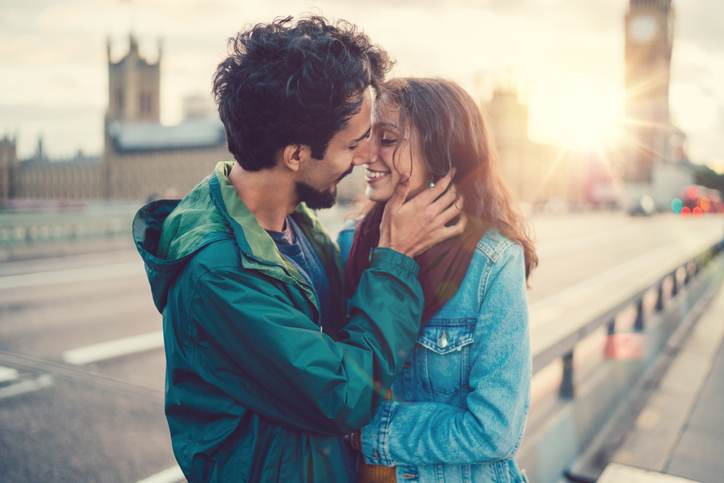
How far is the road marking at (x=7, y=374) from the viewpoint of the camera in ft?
19.0

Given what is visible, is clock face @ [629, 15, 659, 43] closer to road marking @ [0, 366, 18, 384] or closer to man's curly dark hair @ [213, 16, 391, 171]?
road marking @ [0, 366, 18, 384]

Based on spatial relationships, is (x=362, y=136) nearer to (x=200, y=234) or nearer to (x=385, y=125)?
(x=385, y=125)

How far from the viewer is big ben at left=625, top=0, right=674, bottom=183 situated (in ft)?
230

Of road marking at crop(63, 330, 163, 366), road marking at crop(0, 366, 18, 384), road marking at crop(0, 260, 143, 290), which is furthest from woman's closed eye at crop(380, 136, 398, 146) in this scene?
road marking at crop(0, 260, 143, 290)

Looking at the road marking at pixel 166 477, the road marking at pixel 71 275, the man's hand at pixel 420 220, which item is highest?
the man's hand at pixel 420 220

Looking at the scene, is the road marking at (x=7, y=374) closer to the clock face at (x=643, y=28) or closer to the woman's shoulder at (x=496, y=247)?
the woman's shoulder at (x=496, y=247)

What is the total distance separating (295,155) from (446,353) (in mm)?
693

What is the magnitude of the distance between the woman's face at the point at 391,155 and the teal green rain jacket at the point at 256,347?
0.34 m

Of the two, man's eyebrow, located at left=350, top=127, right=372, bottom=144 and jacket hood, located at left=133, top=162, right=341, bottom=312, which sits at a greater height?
man's eyebrow, located at left=350, top=127, right=372, bottom=144

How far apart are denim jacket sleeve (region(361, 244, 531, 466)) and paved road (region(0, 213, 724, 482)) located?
2740 millimetres

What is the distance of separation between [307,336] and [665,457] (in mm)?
3466

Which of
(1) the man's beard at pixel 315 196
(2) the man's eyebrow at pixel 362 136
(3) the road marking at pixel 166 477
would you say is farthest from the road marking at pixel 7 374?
(2) the man's eyebrow at pixel 362 136

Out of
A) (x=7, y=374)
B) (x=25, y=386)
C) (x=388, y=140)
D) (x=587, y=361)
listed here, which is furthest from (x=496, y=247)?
(x=7, y=374)

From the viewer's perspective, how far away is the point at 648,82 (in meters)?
77.1
